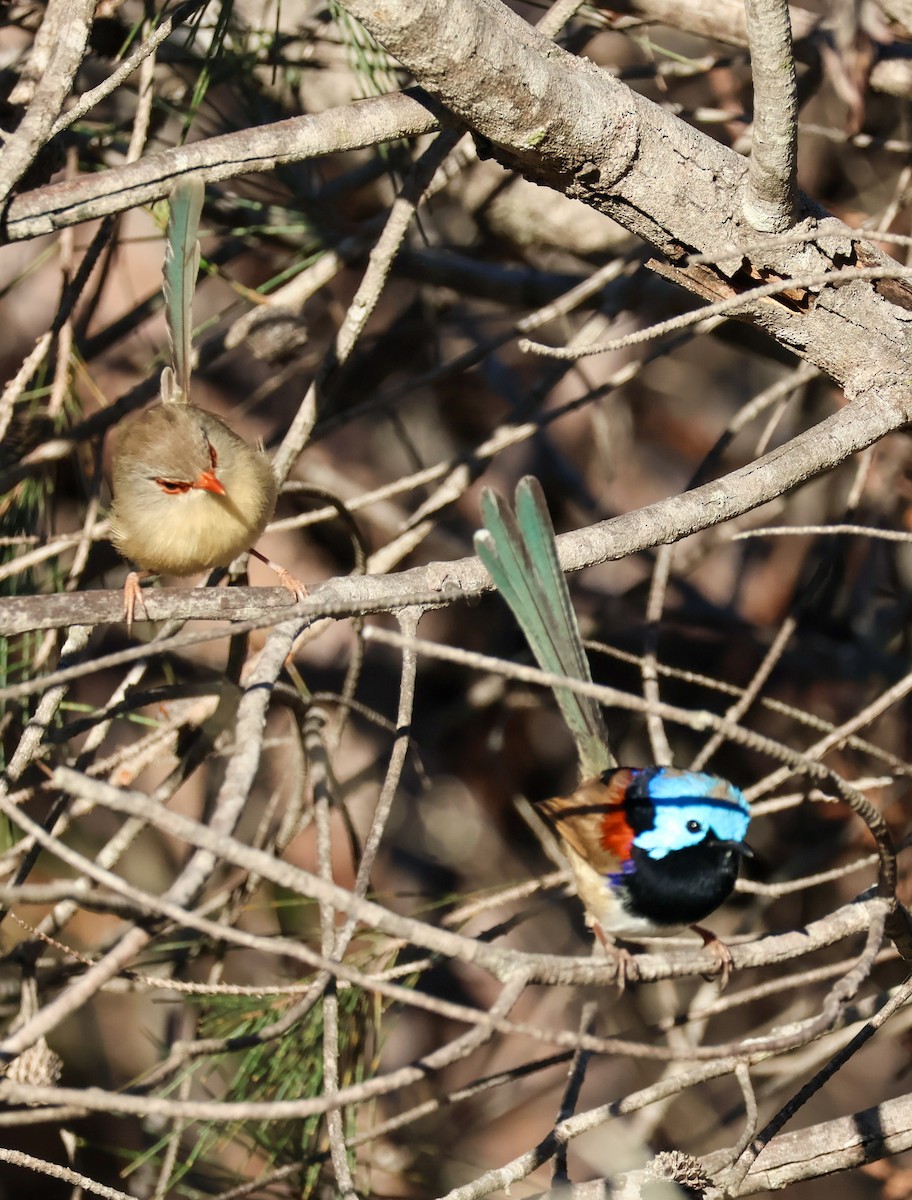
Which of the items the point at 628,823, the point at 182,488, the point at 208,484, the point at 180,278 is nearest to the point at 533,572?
the point at 628,823

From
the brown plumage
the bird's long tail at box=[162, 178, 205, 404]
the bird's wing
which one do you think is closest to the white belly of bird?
the brown plumage

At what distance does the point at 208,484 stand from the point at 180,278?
0.59 metres

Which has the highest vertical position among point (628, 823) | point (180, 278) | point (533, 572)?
point (180, 278)

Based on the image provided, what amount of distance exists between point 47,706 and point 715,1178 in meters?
1.78

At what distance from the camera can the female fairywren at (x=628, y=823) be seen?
8.38ft

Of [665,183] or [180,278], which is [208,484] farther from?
[665,183]

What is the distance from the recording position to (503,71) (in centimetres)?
224

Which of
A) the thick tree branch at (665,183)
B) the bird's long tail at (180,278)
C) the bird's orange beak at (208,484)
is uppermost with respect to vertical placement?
the bird's long tail at (180,278)

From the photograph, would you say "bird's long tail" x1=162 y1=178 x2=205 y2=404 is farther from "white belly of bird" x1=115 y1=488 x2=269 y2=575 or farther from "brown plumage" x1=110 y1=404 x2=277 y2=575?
"white belly of bird" x1=115 y1=488 x2=269 y2=575

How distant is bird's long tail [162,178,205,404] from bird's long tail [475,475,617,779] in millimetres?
1041

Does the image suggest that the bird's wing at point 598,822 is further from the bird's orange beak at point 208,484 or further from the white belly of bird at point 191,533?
the bird's orange beak at point 208,484

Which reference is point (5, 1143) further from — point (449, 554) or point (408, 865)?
point (449, 554)

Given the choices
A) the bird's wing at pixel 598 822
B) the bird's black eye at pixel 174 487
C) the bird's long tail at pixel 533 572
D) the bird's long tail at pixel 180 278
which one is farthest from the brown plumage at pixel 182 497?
the bird's wing at pixel 598 822

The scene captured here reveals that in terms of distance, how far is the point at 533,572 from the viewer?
99.0 inches
